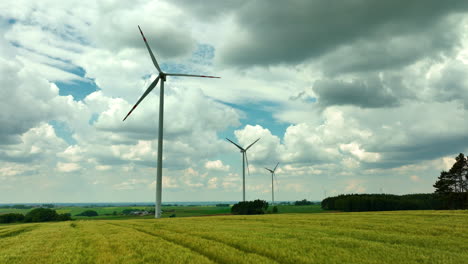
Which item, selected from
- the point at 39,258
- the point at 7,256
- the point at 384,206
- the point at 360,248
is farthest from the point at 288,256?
the point at 384,206

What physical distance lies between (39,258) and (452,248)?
23385mm

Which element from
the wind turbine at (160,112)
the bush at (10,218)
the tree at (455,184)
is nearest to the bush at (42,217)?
the bush at (10,218)

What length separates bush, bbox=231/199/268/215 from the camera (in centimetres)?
13075

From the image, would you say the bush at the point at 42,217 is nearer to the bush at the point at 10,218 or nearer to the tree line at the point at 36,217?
the tree line at the point at 36,217

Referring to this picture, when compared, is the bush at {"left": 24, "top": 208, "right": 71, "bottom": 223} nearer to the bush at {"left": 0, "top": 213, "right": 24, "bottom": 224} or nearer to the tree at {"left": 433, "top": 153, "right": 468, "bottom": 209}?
the bush at {"left": 0, "top": 213, "right": 24, "bottom": 224}

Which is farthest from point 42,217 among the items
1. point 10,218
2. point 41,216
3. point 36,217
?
point 10,218

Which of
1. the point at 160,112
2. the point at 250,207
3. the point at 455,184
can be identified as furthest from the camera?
the point at 250,207

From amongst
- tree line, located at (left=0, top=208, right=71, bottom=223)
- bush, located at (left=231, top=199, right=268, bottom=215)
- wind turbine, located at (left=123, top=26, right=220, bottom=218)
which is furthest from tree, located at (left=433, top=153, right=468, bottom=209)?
tree line, located at (left=0, top=208, right=71, bottom=223)

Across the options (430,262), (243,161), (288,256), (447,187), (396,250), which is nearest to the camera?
(430,262)

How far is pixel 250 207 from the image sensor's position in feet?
431

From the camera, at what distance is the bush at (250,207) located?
131 m

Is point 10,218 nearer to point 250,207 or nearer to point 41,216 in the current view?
point 41,216

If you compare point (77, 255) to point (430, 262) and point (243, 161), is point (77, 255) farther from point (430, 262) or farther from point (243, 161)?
point (243, 161)

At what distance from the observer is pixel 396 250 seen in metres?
16.0
